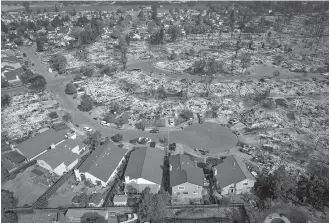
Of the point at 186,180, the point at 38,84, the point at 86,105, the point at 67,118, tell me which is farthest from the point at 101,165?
the point at 38,84

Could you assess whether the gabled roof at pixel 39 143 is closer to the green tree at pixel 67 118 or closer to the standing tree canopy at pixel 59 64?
the green tree at pixel 67 118

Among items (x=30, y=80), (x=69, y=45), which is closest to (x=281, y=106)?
Result: (x=30, y=80)

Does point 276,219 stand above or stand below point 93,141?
below

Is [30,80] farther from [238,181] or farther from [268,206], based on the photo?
[268,206]

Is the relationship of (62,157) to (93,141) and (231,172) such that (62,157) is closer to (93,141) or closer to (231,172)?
(93,141)

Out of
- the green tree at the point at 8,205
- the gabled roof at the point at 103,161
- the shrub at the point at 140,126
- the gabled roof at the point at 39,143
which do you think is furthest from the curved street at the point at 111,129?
the green tree at the point at 8,205

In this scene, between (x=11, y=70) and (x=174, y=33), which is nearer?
(x=11, y=70)

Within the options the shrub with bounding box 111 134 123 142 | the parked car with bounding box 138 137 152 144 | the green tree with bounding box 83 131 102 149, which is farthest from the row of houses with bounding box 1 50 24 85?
the parked car with bounding box 138 137 152 144
